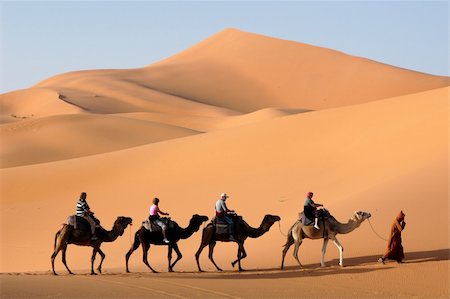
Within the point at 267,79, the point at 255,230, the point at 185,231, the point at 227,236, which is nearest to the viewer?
the point at 227,236

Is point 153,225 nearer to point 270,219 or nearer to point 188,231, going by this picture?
point 188,231

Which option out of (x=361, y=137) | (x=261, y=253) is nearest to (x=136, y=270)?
(x=261, y=253)

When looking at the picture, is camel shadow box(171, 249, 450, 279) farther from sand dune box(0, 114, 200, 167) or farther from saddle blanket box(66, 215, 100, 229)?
sand dune box(0, 114, 200, 167)

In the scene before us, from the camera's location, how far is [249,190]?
3306cm

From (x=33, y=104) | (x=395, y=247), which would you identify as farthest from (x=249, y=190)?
(x=33, y=104)

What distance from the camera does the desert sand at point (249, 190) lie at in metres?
18.5

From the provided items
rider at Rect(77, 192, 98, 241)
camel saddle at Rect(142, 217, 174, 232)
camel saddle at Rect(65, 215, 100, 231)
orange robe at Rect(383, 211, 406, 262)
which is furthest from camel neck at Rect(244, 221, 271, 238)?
camel saddle at Rect(65, 215, 100, 231)

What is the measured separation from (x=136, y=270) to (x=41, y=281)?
511cm

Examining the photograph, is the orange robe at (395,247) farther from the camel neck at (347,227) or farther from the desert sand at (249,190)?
the camel neck at (347,227)

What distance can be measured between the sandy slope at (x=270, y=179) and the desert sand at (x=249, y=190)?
0.07 m

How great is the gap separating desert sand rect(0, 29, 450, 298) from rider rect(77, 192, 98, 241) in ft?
4.15

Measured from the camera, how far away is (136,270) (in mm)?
23109

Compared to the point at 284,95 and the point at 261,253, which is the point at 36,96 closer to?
the point at 284,95

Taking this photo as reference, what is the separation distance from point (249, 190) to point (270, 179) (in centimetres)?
105
